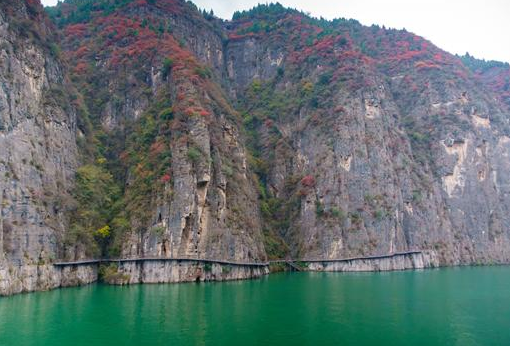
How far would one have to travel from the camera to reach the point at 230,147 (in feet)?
301

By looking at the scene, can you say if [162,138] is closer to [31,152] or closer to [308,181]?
[31,152]

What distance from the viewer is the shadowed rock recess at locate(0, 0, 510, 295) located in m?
67.2

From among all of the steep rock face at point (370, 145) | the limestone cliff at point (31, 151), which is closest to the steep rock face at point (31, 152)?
the limestone cliff at point (31, 151)

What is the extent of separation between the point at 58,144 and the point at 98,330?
4479cm

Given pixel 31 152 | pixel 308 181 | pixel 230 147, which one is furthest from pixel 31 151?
pixel 308 181

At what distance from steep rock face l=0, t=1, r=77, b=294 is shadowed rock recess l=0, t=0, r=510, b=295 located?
26 centimetres

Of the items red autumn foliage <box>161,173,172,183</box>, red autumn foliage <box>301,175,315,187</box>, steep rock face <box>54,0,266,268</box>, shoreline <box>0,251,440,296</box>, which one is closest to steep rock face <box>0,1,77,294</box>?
shoreline <box>0,251,440,296</box>

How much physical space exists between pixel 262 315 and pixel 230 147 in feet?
176

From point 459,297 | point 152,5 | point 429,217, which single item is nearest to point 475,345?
point 459,297

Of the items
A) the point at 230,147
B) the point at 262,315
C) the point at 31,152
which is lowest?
the point at 262,315

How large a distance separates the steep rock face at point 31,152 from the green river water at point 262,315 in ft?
16.3

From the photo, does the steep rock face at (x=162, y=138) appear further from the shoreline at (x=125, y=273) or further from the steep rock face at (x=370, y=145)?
the steep rock face at (x=370, y=145)

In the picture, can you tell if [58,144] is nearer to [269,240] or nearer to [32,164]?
[32,164]

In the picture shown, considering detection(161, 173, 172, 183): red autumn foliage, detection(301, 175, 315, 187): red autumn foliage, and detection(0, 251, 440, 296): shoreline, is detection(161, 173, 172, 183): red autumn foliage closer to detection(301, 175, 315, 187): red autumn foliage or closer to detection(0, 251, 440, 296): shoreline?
detection(0, 251, 440, 296): shoreline
